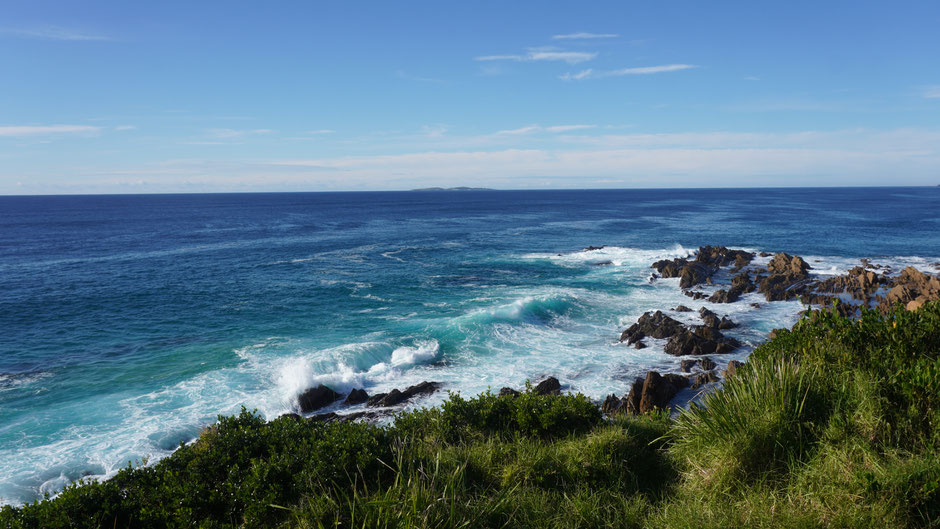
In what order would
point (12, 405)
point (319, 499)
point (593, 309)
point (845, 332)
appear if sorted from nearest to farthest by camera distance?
point (319, 499) → point (845, 332) → point (12, 405) → point (593, 309)

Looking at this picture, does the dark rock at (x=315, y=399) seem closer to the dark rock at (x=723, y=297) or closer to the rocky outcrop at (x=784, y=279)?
the dark rock at (x=723, y=297)

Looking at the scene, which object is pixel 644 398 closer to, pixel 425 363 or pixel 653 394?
pixel 653 394

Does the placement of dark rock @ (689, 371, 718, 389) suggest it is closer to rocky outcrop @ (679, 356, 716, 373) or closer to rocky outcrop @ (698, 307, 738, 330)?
rocky outcrop @ (679, 356, 716, 373)

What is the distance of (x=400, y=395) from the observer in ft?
67.9

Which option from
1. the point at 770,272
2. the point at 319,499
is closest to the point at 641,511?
the point at 319,499

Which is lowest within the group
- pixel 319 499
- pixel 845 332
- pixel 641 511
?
A: pixel 641 511

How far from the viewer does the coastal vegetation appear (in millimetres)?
6250

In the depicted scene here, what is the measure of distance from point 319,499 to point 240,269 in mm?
43230

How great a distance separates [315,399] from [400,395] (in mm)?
3353

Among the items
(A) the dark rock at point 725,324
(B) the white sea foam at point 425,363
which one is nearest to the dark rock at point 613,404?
(B) the white sea foam at point 425,363

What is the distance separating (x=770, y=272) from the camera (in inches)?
1681

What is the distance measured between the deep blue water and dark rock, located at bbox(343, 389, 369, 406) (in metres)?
1.17

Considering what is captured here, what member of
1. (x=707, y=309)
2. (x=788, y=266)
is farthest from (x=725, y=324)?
(x=788, y=266)

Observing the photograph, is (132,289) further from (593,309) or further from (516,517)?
(516,517)
